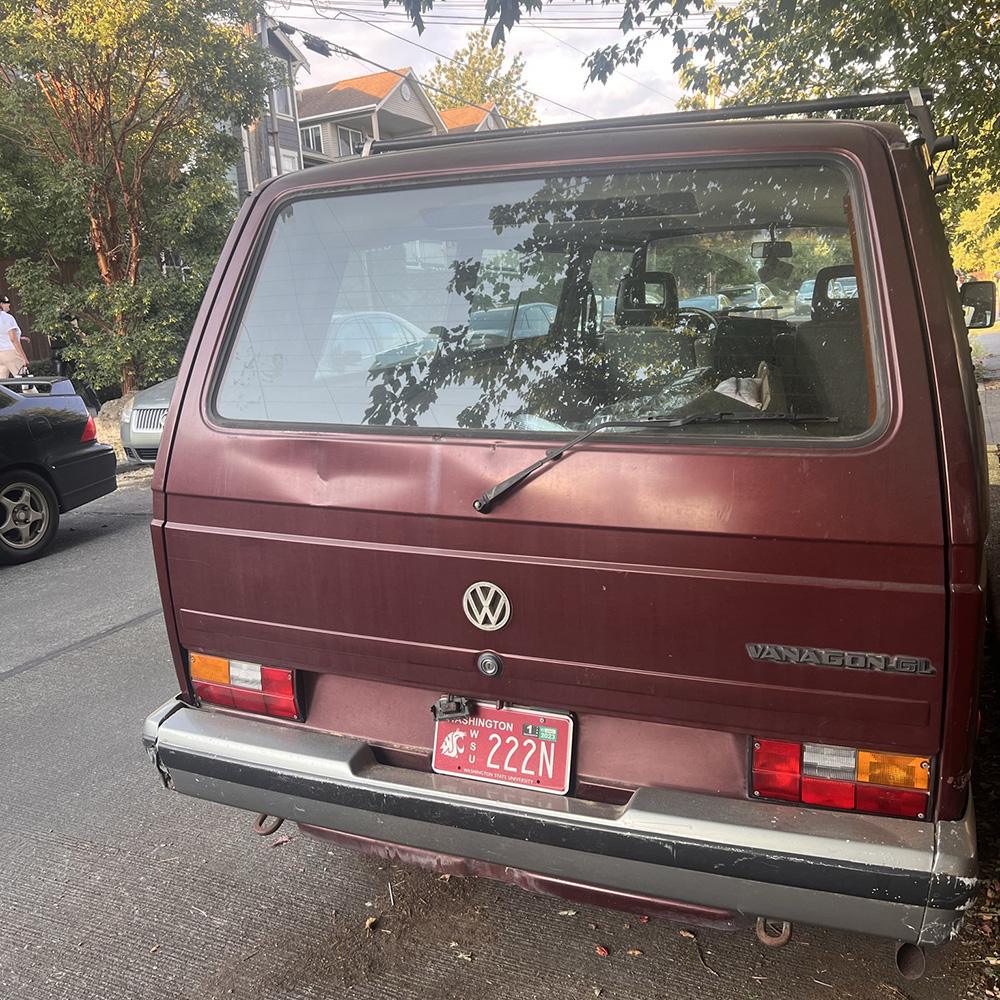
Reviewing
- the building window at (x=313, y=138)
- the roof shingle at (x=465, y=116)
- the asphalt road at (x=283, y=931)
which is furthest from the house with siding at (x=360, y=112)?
the asphalt road at (x=283, y=931)

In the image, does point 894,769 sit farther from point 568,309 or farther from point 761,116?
point 761,116

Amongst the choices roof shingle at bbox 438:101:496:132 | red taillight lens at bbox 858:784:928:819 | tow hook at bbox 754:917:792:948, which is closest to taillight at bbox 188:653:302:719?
tow hook at bbox 754:917:792:948

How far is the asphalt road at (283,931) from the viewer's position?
2.26m

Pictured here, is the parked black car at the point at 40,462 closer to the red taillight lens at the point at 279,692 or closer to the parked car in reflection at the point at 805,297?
the red taillight lens at the point at 279,692

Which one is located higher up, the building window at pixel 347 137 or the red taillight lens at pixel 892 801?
the building window at pixel 347 137

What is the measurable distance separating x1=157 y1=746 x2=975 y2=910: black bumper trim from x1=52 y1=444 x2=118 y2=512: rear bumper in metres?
5.29

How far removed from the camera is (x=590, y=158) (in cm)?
200

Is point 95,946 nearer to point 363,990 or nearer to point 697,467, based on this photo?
point 363,990

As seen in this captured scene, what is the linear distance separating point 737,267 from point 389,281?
93cm

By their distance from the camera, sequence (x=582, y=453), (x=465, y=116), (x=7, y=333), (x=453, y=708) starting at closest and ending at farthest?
(x=582, y=453) → (x=453, y=708) → (x=7, y=333) → (x=465, y=116)

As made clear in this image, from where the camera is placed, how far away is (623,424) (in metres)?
1.90

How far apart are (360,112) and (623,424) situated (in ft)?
116

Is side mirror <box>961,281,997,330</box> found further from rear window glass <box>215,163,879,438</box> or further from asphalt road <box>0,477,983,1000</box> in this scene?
asphalt road <box>0,477,983,1000</box>

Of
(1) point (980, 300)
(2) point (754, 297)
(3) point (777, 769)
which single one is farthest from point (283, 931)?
(1) point (980, 300)
